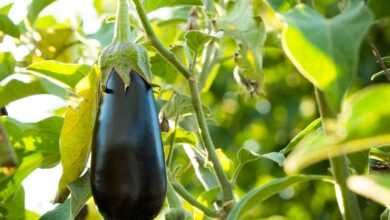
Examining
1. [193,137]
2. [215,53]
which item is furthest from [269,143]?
[193,137]

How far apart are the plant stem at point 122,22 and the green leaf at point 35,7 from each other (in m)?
0.28

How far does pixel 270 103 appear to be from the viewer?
3215 millimetres

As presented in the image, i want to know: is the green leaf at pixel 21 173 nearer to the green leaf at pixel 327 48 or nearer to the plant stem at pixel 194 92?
the plant stem at pixel 194 92

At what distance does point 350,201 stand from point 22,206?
566mm

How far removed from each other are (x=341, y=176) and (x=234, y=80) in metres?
1.80

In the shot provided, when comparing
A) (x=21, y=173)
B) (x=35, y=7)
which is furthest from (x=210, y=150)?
(x=35, y=7)

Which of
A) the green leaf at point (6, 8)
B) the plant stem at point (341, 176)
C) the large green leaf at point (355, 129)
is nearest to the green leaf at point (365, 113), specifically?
the large green leaf at point (355, 129)

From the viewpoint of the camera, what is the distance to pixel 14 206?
4.03ft

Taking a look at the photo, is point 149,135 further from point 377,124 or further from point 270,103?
point 270,103

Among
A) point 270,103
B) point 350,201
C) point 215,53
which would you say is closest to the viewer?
point 350,201

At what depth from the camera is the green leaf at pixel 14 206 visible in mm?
1211

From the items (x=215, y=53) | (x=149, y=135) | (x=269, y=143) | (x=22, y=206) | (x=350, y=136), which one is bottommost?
(x=269, y=143)

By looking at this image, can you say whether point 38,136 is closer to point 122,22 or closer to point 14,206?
point 14,206

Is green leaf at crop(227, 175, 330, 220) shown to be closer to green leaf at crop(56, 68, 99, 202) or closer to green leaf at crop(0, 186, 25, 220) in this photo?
green leaf at crop(56, 68, 99, 202)
